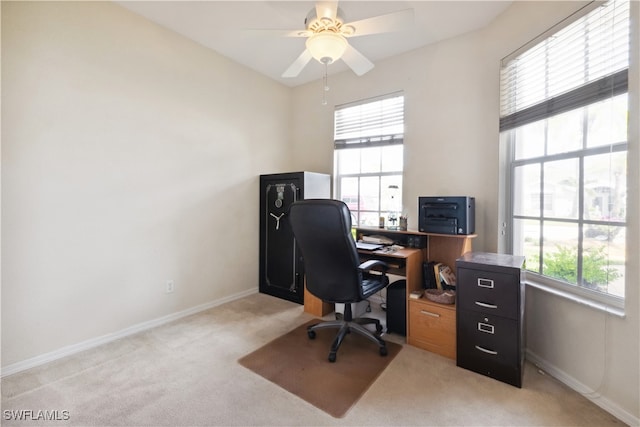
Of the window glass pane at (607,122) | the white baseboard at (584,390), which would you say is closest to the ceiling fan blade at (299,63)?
the window glass pane at (607,122)

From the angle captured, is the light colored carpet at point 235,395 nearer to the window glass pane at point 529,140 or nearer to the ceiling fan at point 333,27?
the window glass pane at point 529,140

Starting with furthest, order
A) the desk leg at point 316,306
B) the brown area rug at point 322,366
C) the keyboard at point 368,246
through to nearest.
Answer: the desk leg at point 316,306 → the keyboard at point 368,246 → the brown area rug at point 322,366

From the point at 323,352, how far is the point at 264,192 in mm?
2119

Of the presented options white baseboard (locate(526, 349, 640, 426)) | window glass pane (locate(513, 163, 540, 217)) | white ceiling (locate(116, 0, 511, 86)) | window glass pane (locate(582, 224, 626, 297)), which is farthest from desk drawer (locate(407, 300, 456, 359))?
white ceiling (locate(116, 0, 511, 86))

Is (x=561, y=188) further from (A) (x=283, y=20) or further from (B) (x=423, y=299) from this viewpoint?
(A) (x=283, y=20)

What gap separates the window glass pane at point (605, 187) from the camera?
Answer: 159 cm

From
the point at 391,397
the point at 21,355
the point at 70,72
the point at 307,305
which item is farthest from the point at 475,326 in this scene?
the point at 70,72

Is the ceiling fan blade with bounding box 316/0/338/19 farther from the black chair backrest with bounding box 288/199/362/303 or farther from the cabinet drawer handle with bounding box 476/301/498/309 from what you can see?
the cabinet drawer handle with bounding box 476/301/498/309

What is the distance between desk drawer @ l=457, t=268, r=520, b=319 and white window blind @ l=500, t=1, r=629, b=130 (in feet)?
4.06

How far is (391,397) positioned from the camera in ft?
5.50

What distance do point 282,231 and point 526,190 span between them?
2.51 m

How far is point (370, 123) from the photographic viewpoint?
337 cm

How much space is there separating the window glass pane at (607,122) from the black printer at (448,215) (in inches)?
33.5

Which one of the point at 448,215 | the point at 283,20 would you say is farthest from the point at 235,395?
the point at 283,20
